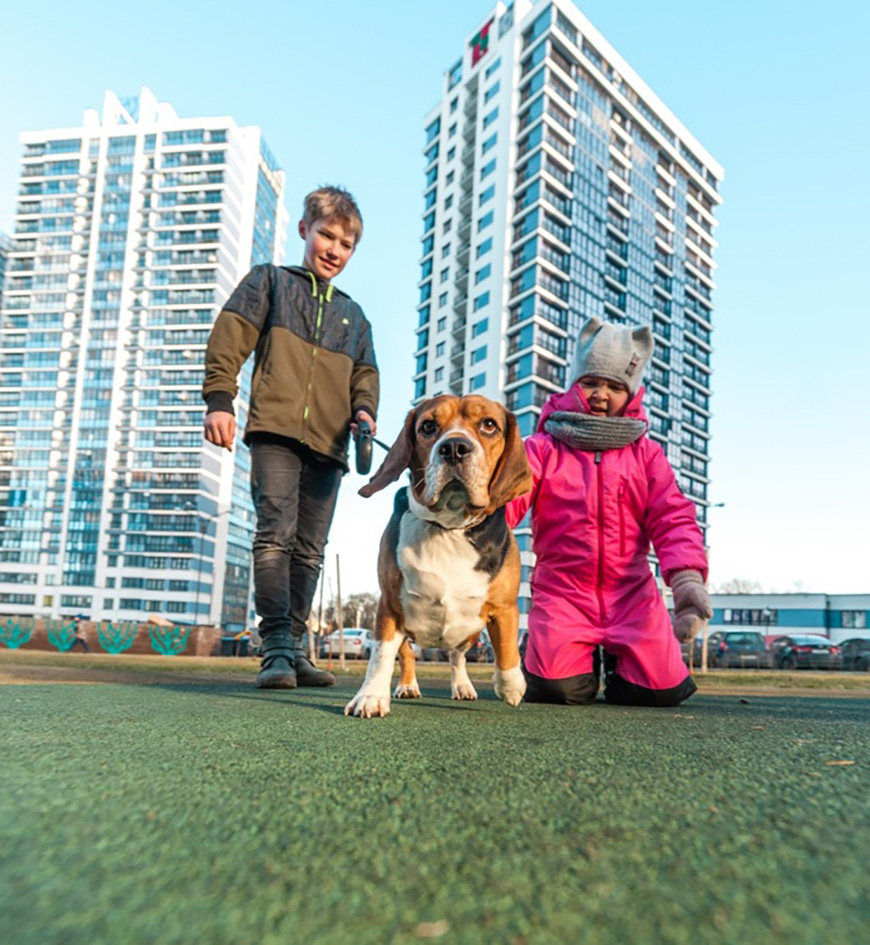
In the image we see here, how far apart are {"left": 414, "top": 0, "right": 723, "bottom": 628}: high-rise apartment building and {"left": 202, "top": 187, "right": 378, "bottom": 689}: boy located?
42409 mm

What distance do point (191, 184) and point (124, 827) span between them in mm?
90172

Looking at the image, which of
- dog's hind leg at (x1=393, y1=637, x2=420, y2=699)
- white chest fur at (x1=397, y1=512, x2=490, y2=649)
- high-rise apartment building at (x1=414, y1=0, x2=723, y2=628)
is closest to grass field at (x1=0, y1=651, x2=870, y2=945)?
white chest fur at (x1=397, y1=512, x2=490, y2=649)

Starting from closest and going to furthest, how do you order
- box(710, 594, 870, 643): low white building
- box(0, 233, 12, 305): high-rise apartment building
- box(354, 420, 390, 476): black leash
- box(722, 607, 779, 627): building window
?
box(354, 420, 390, 476): black leash
box(710, 594, 870, 643): low white building
box(722, 607, 779, 627): building window
box(0, 233, 12, 305): high-rise apartment building

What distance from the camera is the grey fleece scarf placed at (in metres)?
3.55

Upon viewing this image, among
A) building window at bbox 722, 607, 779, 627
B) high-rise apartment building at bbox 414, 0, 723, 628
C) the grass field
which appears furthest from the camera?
high-rise apartment building at bbox 414, 0, 723, 628

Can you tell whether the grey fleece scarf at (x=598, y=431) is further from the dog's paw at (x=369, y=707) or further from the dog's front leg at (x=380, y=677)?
the dog's paw at (x=369, y=707)

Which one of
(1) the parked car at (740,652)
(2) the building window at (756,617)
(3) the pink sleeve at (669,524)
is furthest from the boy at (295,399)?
(2) the building window at (756,617)

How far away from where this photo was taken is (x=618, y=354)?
12.3 feet

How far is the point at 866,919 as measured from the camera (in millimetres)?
624

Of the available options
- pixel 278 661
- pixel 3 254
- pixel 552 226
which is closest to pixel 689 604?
pixel 278 661

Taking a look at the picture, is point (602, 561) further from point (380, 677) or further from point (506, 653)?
point (380, 677)

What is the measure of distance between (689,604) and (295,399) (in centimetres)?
211

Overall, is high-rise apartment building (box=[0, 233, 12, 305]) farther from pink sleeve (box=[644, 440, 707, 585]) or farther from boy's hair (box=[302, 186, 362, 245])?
pink sleeve (box=[644, 440, 707, 585])

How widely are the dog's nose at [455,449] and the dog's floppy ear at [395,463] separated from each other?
272mm
